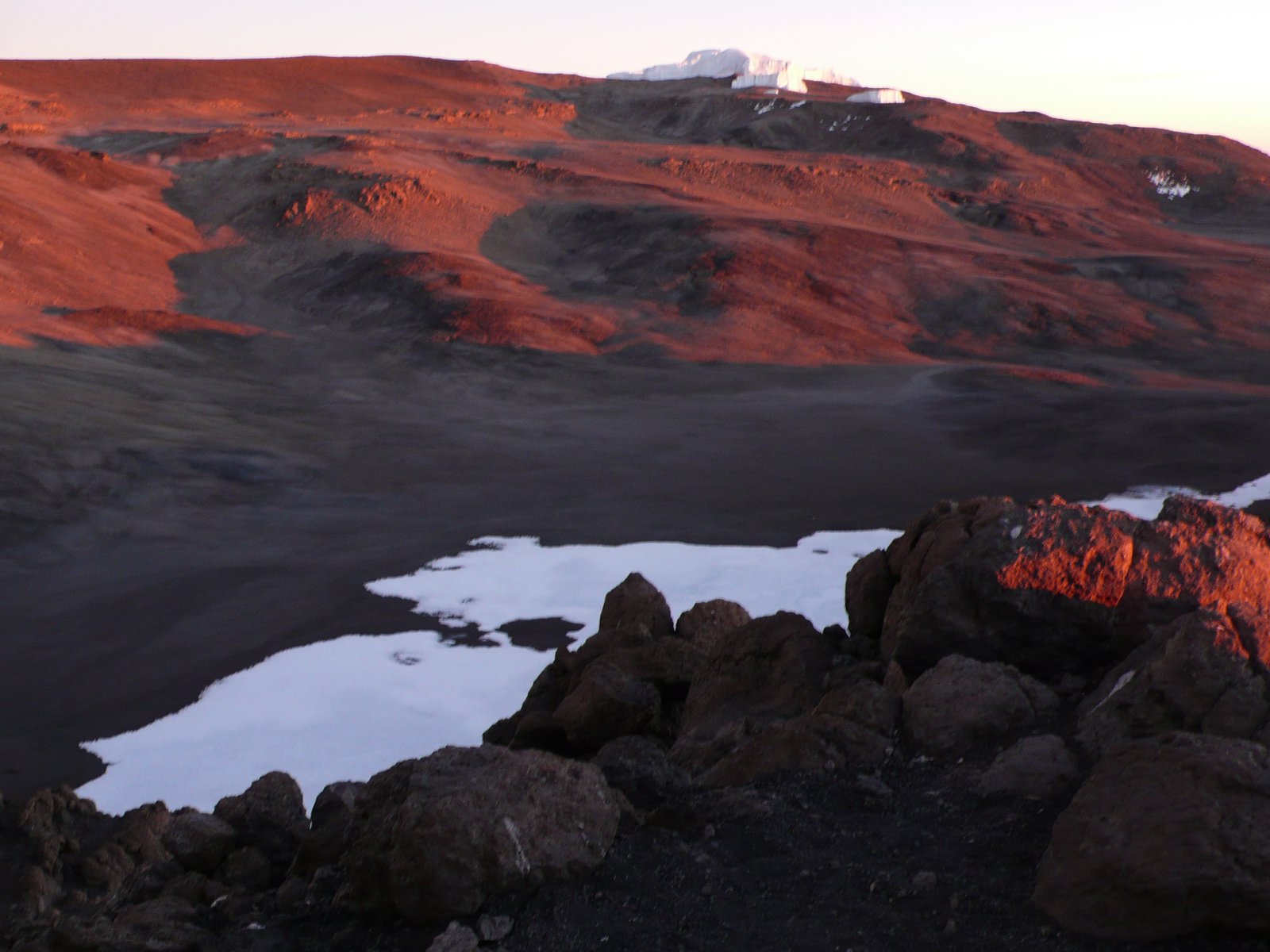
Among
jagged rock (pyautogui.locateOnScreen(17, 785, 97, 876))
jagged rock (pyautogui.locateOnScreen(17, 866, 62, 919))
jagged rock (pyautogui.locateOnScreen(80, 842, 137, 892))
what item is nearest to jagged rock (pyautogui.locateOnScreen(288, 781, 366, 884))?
jagged rock (pyautogui.locateOnScreen(17, 866, 62, 919))

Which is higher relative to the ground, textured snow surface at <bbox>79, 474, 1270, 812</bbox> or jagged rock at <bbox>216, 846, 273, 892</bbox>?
jagged rock at <bbox>216, 846, 273, 892</bbox>

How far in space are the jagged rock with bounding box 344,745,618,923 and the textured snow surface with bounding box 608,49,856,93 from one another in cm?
7566

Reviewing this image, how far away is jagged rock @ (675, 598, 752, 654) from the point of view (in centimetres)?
803

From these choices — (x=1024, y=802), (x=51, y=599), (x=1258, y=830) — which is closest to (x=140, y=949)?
(x=1024, y=802)

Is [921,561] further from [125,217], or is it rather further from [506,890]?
[125,217]

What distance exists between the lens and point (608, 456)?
1952 centimetres

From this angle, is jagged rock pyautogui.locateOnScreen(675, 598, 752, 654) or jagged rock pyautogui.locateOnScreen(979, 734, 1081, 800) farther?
jagged rock pyautogui.locateOnScreen(675, 598, 752, 654)

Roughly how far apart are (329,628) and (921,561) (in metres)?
6.99

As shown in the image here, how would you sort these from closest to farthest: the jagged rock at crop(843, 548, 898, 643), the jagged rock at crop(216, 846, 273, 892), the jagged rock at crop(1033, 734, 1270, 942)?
1. the jagged rock at crop(1033, 734, 1270, 942)
2. the jagged rock at crop(216, 846, 273, 892)
3. the jagged rock at crop(843, 548, 898, 643)

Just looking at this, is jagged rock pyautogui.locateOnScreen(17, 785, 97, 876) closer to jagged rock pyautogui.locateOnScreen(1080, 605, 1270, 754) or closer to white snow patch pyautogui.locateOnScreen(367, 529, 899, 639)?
white snow patch pyautogui.locateOnScreen(367, 529, 899, 639)

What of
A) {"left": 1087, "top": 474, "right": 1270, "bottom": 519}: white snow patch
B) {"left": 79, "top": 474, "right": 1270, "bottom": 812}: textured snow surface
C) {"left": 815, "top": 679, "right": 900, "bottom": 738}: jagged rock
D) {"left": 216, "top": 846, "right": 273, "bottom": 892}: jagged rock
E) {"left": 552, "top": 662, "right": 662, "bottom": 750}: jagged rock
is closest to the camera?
{"left": 815, "top": 679, "right": 900, "bottom": 738}: jagged rock

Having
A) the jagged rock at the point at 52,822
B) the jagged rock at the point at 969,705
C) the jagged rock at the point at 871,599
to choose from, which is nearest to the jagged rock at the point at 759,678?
the jagged rock at the point at 871,599

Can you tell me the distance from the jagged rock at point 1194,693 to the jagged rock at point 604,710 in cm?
250

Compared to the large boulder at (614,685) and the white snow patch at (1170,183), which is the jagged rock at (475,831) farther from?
the white snow patch at (1170,183)
